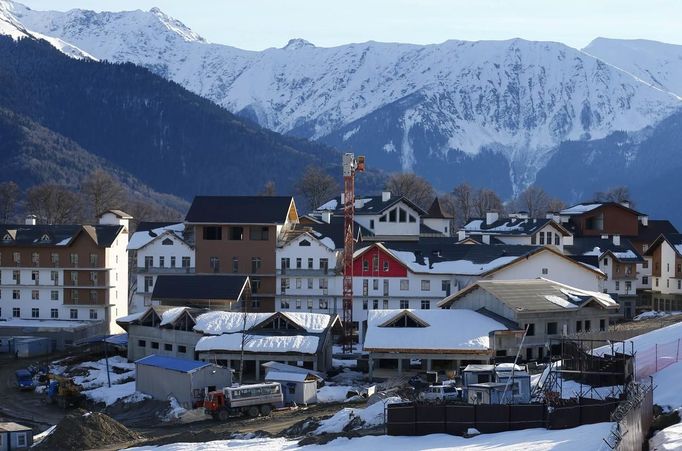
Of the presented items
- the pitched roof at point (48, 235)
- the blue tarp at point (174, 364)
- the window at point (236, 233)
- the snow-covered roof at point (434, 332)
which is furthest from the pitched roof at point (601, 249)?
the blue tarp at point (174, 364)

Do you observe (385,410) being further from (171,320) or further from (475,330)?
(171,320)

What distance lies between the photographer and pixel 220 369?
68625 millimetres

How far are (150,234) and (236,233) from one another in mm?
7116

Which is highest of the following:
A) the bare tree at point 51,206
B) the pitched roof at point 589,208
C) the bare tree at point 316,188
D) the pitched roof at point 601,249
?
the bare tree at point 316,188

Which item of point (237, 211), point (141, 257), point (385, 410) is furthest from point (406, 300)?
point (385, 410)

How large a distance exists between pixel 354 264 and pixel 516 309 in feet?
62.2

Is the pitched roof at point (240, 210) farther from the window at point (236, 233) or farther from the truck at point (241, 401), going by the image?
the truck at point (241, 401)

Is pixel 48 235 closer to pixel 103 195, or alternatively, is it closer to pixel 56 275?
pixel 56 275

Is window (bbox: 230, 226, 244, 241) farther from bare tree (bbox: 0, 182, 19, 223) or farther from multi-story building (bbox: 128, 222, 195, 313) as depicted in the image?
bare tree (bbox: 0, 182, 19, 223)

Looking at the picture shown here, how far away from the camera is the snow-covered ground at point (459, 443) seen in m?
43.2

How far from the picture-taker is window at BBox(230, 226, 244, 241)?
97.3 metres

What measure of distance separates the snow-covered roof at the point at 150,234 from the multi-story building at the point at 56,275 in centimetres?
235

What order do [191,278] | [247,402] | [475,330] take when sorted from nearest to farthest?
[247,402] < [475,330] < [191,278]

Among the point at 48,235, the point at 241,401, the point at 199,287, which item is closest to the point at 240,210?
the point at 199,287
